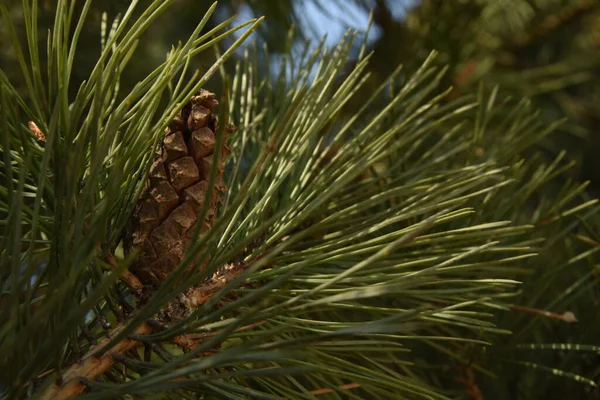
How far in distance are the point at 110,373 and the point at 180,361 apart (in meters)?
0.11

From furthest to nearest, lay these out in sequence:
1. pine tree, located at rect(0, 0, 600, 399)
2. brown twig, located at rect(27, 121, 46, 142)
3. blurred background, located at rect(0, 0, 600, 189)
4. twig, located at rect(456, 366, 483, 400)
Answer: blurred background, located at rect(0, 0, 600, 189) → twig, located at rect(456, 366, 483, 400) → brown twig, located at rect(27, 121, 46, 142) → pine tree, located at rect(0, 0, 600, 399)

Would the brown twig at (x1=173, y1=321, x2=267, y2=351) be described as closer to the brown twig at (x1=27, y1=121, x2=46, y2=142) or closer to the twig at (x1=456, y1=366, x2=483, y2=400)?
the brown twig at (x1=27, y1=121, x2=46, y2=142)

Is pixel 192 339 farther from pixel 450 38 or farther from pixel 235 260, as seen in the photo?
pixel 450 38

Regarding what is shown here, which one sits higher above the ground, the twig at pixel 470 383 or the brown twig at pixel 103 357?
the brown twig at pixel 103 357

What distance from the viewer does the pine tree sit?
33 cm

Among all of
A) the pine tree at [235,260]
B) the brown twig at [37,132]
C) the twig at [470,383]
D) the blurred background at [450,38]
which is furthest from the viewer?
the blurred background at [450,38]

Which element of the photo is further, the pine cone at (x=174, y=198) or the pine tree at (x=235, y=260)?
the pine cone at (x=174, y=198)

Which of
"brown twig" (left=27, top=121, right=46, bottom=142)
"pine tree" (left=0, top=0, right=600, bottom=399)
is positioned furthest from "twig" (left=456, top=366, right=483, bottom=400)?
"brown twig" (left=27, top=121, right=46, bottom=142)

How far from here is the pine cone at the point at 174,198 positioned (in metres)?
0.44

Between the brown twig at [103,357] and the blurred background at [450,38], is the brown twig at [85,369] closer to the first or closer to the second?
the brown twig at [103,357]

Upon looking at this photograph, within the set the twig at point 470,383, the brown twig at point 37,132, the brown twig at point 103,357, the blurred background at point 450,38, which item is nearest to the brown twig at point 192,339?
the brown twig at point 103,357

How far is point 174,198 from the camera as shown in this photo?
45cm

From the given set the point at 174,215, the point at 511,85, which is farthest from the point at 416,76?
the point at 511,85

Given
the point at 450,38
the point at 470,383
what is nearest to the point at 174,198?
the point at 470,383
